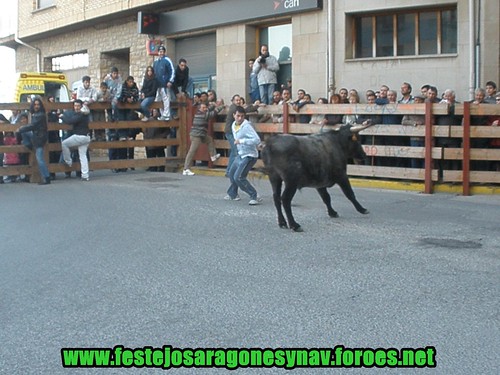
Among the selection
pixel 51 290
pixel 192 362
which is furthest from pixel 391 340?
pixel 51 290

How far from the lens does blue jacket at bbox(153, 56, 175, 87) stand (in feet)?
62.0

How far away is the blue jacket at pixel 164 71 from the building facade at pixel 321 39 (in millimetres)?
2811

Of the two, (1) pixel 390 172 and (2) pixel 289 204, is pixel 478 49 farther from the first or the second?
(2) pixel 289 204

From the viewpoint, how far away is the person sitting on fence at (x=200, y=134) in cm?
1762

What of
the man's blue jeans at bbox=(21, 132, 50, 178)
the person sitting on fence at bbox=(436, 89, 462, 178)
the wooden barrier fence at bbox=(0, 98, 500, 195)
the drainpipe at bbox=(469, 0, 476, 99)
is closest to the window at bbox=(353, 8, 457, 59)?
the drainpipe at bbox=(469, 0, 476, 99)

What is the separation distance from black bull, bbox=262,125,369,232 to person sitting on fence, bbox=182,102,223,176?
266 inches

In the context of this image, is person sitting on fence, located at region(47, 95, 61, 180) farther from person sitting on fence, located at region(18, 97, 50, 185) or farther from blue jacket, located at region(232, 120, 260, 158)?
blue jacket, located at region(232, 120, 260, 158)

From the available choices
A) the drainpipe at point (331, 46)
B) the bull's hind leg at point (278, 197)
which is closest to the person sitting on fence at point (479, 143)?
the bull's hind leg at point (278, 197)

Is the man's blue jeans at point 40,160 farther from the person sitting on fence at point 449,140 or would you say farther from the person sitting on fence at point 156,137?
the person sitting on fence at point 449,140

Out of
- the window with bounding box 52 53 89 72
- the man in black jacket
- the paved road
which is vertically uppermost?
the window with bounding box 52 53 89 72

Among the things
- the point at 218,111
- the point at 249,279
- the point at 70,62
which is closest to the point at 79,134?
the point at 218,111

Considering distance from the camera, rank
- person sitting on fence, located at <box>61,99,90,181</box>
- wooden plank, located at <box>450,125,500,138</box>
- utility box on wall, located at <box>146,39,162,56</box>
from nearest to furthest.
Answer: wooden plank, located at <box>450,125,500,138</box>, person sitting on fence, located at <box>61,99,90,181</box>, utility box on wall, located at <box>146,39,162,56</box>

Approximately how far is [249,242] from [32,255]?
8.49ft

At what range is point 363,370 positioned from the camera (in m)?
5.11
